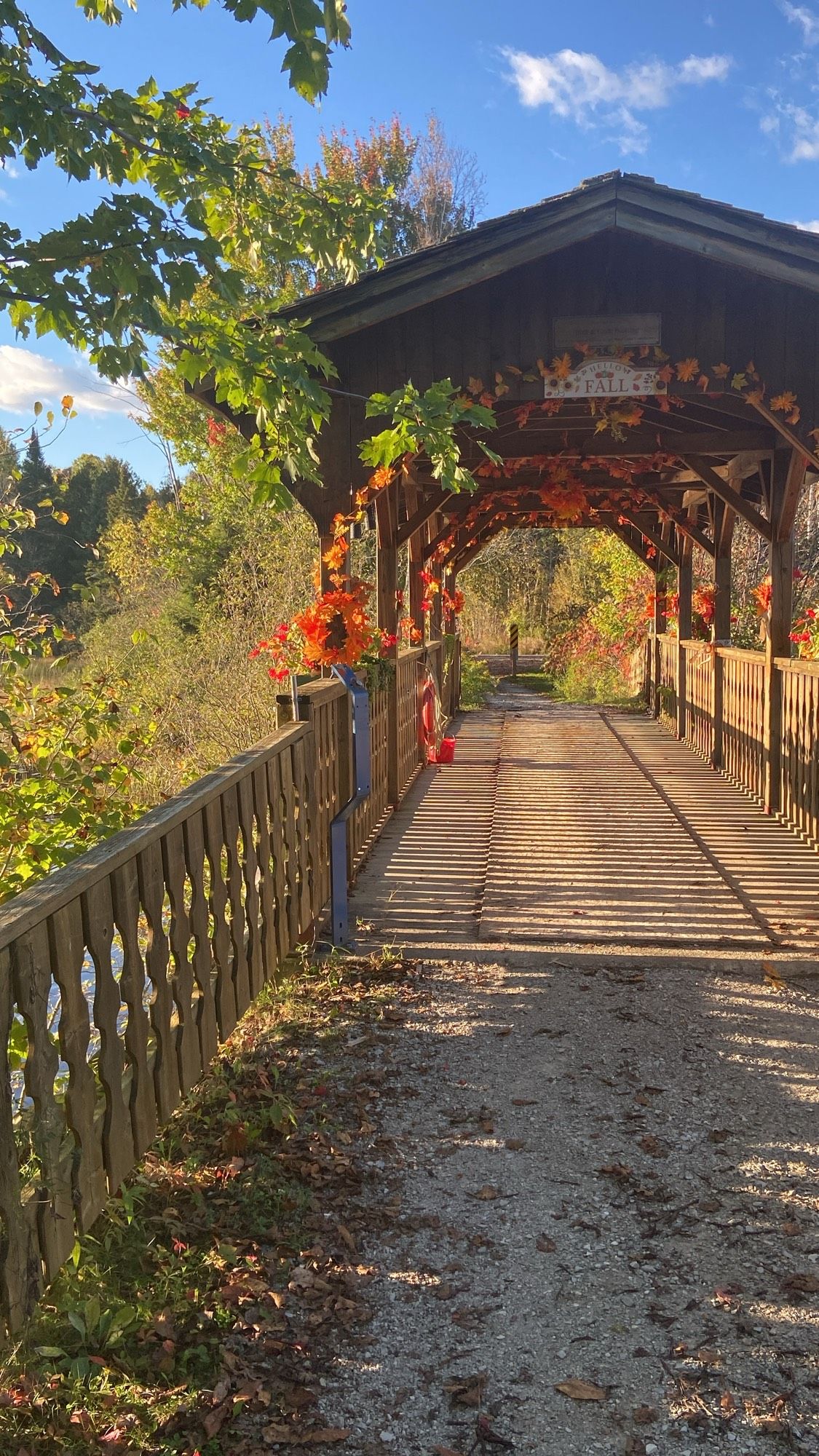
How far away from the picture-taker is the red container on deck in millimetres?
11570

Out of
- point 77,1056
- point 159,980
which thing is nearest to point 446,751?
point 159,980

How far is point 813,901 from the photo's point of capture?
589 centimetres

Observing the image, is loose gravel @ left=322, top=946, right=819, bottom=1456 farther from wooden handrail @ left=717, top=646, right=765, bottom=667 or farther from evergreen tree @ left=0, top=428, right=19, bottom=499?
wooden handrail @ left=717, top=646, right=765, bottom=667

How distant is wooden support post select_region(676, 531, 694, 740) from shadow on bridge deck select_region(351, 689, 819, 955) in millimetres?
2217

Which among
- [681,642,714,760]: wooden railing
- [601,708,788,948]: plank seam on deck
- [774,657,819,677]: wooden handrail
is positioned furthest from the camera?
[681,642,714,760]: wooden railing

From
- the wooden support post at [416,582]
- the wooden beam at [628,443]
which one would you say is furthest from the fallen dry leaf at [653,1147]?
the wooden support post at [416,582]

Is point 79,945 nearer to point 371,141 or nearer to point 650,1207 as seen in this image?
point 650,1207

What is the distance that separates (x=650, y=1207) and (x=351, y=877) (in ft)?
11.5

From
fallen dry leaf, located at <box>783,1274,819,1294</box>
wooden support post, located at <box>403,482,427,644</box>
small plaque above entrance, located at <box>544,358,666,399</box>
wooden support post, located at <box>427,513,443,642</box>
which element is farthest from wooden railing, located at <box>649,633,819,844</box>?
fallen dry leaf, located at <box>783,1274,819,1294</box>

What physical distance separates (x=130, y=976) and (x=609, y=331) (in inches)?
207

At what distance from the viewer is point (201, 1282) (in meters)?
2.60

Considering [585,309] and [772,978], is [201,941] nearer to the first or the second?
[772,978]

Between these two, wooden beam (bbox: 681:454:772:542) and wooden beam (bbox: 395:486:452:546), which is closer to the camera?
wooden beam (bbox: 681:454:772:542)

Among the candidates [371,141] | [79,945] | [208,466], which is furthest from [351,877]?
[371,141]
